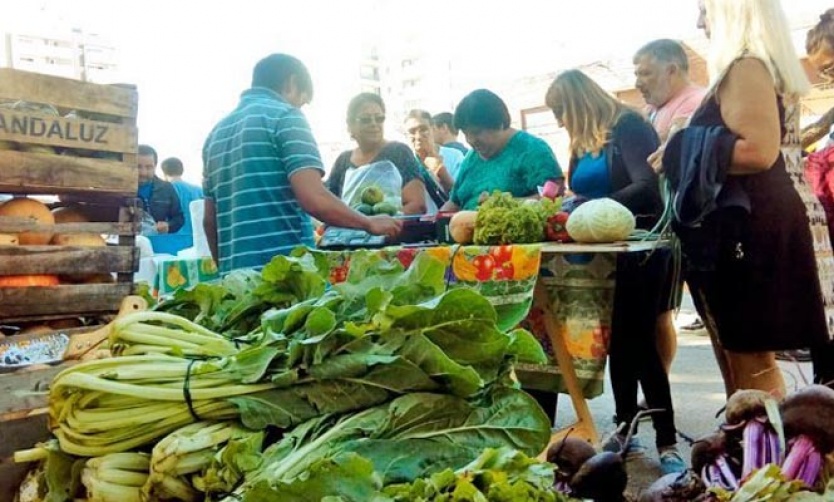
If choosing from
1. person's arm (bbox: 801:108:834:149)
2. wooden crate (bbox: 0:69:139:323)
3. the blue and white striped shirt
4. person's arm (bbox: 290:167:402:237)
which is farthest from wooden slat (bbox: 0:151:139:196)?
person's arm (bbox: 801:108:834:149)

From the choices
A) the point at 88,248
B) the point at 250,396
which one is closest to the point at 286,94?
the point at 88,248

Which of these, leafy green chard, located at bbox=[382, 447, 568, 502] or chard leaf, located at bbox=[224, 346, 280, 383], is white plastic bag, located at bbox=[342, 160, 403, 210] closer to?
chard leaf, located at bbox=[224, 346, 280, 383]

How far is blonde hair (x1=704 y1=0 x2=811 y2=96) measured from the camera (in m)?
2.38

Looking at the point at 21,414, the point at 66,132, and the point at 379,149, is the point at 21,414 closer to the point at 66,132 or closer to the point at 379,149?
the point at 66,132

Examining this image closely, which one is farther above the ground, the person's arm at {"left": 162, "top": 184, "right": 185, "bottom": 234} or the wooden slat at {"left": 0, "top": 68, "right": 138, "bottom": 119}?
the wooden slat at {"left": 0, "top": 68, "right": 138, "bottom": 119}

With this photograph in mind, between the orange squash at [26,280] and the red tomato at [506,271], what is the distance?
1.66 meters

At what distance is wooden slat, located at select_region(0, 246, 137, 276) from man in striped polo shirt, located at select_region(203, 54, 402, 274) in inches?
22.4

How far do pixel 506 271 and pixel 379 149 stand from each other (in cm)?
177

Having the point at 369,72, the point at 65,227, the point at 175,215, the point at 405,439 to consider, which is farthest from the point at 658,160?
the point at 369,72

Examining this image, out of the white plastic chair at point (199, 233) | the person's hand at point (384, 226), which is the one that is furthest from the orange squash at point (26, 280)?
the white plastic chair at point (199, 233)

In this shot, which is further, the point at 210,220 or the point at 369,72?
the point at 369,72

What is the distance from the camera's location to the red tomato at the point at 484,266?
9.54ft

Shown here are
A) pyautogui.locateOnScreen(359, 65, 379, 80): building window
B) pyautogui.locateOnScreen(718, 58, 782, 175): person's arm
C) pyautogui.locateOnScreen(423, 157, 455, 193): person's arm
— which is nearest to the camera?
pyautogui.locateOnScreen(718, 58, 782, 175): person's arm

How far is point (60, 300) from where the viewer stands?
8.23 feet
